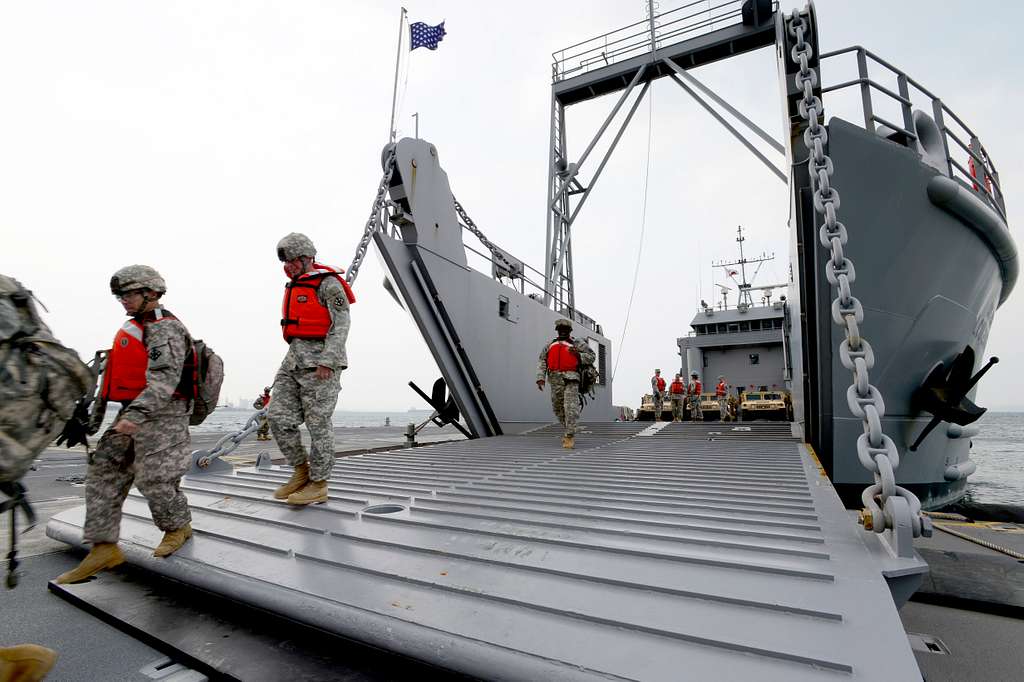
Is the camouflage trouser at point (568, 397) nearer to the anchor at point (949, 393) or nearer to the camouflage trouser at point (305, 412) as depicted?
the anchor at point (949, 393)

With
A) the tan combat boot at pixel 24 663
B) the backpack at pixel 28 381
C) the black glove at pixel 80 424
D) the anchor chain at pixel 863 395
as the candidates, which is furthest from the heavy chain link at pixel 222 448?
the anchor chain at pixel 863 395

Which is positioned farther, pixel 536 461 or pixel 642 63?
pixel 642 63

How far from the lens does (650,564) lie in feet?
5.83

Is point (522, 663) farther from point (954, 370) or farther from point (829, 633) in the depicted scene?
point (954, 370)

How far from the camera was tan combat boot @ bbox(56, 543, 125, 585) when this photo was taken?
1.92m

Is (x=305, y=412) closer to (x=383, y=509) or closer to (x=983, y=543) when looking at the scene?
(x=383, y=509)

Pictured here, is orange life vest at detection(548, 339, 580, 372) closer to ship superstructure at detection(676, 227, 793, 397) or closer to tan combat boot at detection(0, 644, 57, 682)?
tan combat boot at detection(0, 644, 57, 682)

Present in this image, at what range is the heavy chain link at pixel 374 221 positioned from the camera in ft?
18.1

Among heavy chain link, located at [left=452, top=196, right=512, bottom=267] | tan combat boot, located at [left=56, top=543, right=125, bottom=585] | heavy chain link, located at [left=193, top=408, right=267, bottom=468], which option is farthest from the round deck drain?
heavy chain link, located at [left=452, top=196, right=512, bottom=267]

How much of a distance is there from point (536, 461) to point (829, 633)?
11.3ft

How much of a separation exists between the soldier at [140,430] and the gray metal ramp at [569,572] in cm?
17

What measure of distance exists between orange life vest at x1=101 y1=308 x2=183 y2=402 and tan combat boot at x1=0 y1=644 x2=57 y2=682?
3.29 feet

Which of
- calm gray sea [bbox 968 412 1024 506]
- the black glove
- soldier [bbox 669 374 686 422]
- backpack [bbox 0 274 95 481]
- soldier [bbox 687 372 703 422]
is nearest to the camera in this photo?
backpack [bbox 0 274 95 481]

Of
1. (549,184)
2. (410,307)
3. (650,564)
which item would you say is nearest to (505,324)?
(410,307)
